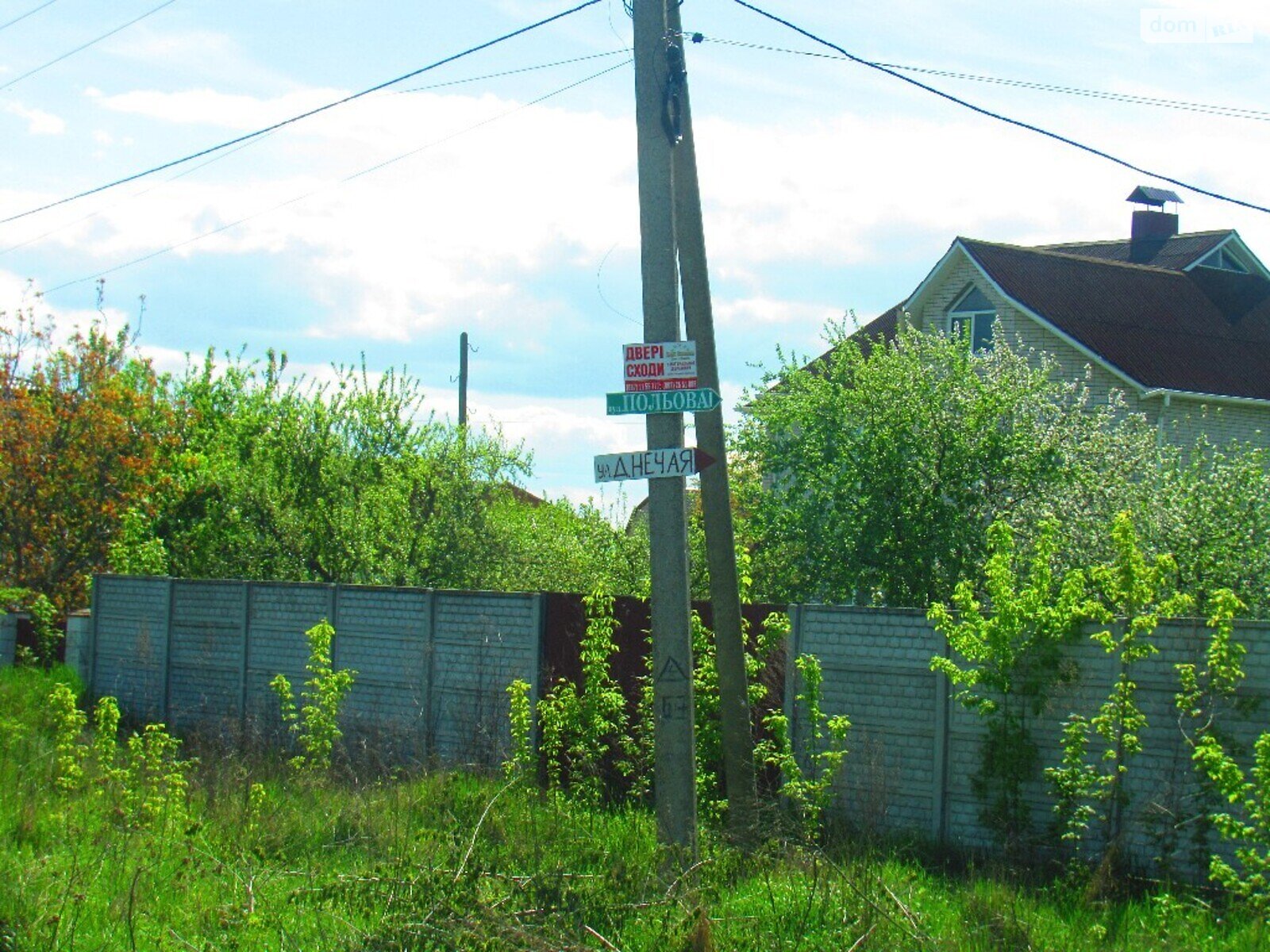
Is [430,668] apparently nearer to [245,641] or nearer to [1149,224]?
[245,641]

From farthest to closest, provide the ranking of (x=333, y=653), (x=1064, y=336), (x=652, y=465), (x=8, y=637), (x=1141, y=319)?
(x=1141, y=319)
(x=1064, y=336)
(x=8, y=637)
(x=333, y=653)
(x=652, y=465)

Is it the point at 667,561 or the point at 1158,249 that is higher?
the point at 1158,249

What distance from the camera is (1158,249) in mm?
32844

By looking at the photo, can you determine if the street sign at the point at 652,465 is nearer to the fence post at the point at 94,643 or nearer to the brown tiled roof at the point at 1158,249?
the fence post at the point at 94,643

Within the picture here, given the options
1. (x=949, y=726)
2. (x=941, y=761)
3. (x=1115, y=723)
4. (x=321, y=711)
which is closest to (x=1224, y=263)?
(x=949, y=726)

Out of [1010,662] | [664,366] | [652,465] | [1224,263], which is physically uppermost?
[1224,263]

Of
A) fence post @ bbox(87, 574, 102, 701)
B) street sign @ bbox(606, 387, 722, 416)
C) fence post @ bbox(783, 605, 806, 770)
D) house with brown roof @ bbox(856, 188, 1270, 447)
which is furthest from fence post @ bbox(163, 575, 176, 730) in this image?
house with brown roof @ bbox(856, 188, 1270, 447)

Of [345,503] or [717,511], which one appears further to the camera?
[345,503]

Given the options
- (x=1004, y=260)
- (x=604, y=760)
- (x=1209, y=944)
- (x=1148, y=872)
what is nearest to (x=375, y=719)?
(x=604, y=760)

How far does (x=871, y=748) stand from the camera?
10.4m

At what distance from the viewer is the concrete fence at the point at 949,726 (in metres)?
8.65

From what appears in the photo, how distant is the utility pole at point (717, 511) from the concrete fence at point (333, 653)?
3146mm

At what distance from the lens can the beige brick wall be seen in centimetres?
Answer: 2541

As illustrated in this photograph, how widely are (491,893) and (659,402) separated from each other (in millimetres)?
2851
